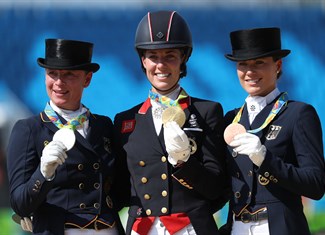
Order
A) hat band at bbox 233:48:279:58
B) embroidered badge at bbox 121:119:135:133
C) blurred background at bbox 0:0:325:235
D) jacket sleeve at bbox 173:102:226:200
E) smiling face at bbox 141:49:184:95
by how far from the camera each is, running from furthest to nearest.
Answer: blurred background at bbox 0:0:325:235
embroidered badge at bbox 121:119:135:133
smiling face at bbox 141:49:184:95
hat band at bbox 233:48:279:58
jacket sleeve at bbox 173:102:226:200

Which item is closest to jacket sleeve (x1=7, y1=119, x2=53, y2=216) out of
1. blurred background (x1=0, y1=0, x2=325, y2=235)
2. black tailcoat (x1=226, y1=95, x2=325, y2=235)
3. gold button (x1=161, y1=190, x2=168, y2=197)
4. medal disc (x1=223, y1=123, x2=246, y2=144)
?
gold button (x1=161, y1=190, x2=168, y2=197)

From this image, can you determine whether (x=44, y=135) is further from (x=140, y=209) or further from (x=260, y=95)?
(x=260, y=95)

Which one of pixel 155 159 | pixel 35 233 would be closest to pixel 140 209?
pixel 155 159

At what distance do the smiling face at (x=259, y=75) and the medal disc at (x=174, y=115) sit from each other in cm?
48

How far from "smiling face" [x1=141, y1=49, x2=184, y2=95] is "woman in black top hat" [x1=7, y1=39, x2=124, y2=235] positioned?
0.39m

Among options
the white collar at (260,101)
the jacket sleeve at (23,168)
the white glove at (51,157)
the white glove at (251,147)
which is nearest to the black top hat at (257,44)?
the white collar at (260,101)

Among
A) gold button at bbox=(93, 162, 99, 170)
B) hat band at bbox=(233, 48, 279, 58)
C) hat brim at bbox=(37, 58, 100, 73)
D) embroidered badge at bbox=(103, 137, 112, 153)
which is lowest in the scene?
gold button at bbox=(93, 162, 99, 170)

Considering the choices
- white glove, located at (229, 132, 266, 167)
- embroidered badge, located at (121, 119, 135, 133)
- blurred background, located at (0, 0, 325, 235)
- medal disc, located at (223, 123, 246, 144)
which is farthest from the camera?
blurred background, located at (0, 0, 325, 235)

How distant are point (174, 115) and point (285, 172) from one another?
28.5 inches

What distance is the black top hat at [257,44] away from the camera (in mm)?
4734

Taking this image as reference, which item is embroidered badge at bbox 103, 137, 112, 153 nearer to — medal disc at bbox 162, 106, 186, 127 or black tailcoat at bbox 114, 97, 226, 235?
black tailcoat at bbox 114, 97, 226, 235

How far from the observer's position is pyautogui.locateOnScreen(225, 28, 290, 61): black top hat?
473 centimetres

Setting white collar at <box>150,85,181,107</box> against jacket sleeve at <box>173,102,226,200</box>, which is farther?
white collar at <box>150,85,181,107</box>

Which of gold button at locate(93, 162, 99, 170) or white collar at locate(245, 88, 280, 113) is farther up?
white collar at locate(245, 88, 280, 113)
